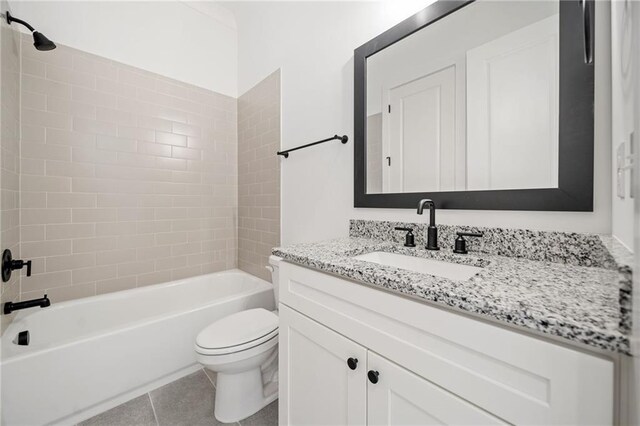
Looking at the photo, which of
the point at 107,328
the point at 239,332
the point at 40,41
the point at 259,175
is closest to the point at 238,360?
the point at 239,332

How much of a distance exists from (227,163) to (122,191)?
0.86 meters

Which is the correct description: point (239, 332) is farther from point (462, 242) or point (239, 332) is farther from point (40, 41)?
point (40, 41)

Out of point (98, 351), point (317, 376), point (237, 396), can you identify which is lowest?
point (237, 396)

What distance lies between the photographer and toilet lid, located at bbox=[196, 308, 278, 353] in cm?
129

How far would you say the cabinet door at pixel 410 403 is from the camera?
1.87ft

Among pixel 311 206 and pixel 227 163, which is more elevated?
pixel 227 163

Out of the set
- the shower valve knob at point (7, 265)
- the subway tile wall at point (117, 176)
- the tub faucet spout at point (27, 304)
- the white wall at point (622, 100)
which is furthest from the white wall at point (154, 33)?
the white wall at point (622, 100)

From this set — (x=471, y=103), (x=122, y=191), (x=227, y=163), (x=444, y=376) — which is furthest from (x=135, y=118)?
(x=444, y=376)

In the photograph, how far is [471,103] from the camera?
1056 mm

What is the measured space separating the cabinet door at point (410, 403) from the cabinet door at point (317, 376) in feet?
0.13

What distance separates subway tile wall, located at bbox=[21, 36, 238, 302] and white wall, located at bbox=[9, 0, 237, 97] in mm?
92

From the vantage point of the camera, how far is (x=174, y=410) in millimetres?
1431

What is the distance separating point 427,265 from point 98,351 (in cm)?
170

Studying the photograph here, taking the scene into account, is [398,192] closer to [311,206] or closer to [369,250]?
[369,250]
